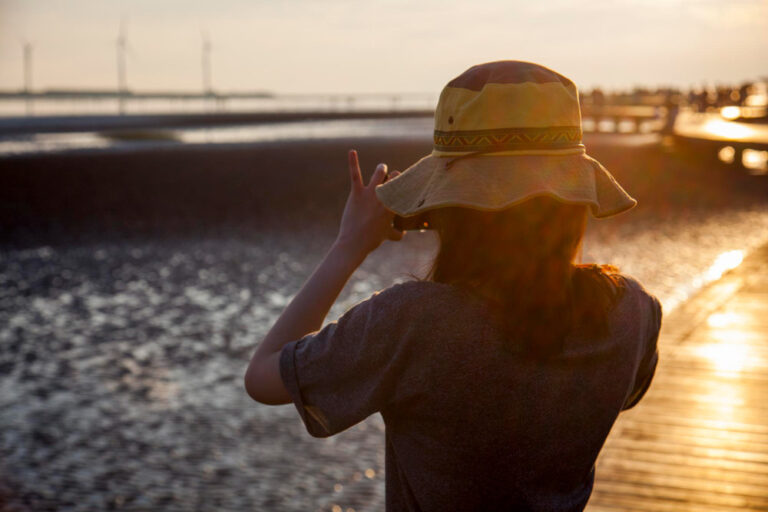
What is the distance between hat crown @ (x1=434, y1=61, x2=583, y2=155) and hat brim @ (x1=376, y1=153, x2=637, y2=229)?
2 centimetres

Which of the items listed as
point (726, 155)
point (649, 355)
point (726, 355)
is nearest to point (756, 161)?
point (726, 155)

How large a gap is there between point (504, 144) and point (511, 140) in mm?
11

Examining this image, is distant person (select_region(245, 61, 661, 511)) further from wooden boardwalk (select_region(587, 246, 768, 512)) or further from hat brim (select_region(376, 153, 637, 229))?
wooden boardwalk (select_region(587, 246, 768, 512))

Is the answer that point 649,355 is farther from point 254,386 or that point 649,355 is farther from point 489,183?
point 254,386

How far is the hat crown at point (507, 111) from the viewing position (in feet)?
4.37

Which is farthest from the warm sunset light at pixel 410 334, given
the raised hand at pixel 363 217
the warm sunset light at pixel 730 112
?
the warm sunset light at pixel 730 112

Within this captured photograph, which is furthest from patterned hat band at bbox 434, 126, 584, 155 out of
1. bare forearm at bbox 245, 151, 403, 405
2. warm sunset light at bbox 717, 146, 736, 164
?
warm sunset light at bbox 717, 146, 736, 164

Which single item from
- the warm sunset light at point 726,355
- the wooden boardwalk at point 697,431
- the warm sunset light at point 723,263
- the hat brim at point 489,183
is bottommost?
the warm sunset light at point 723,263

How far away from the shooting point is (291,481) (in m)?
6.17

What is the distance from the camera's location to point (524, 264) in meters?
1.34

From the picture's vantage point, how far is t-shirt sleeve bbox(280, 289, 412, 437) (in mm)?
1311

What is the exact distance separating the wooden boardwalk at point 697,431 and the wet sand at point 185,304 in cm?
147

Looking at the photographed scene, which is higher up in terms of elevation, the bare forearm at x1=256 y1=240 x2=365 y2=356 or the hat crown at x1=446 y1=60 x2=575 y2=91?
the hat crown at x1=446 y1=60 x2=575 y2=91

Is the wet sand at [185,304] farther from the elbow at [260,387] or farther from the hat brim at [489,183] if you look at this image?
the elbow at [260,387]
